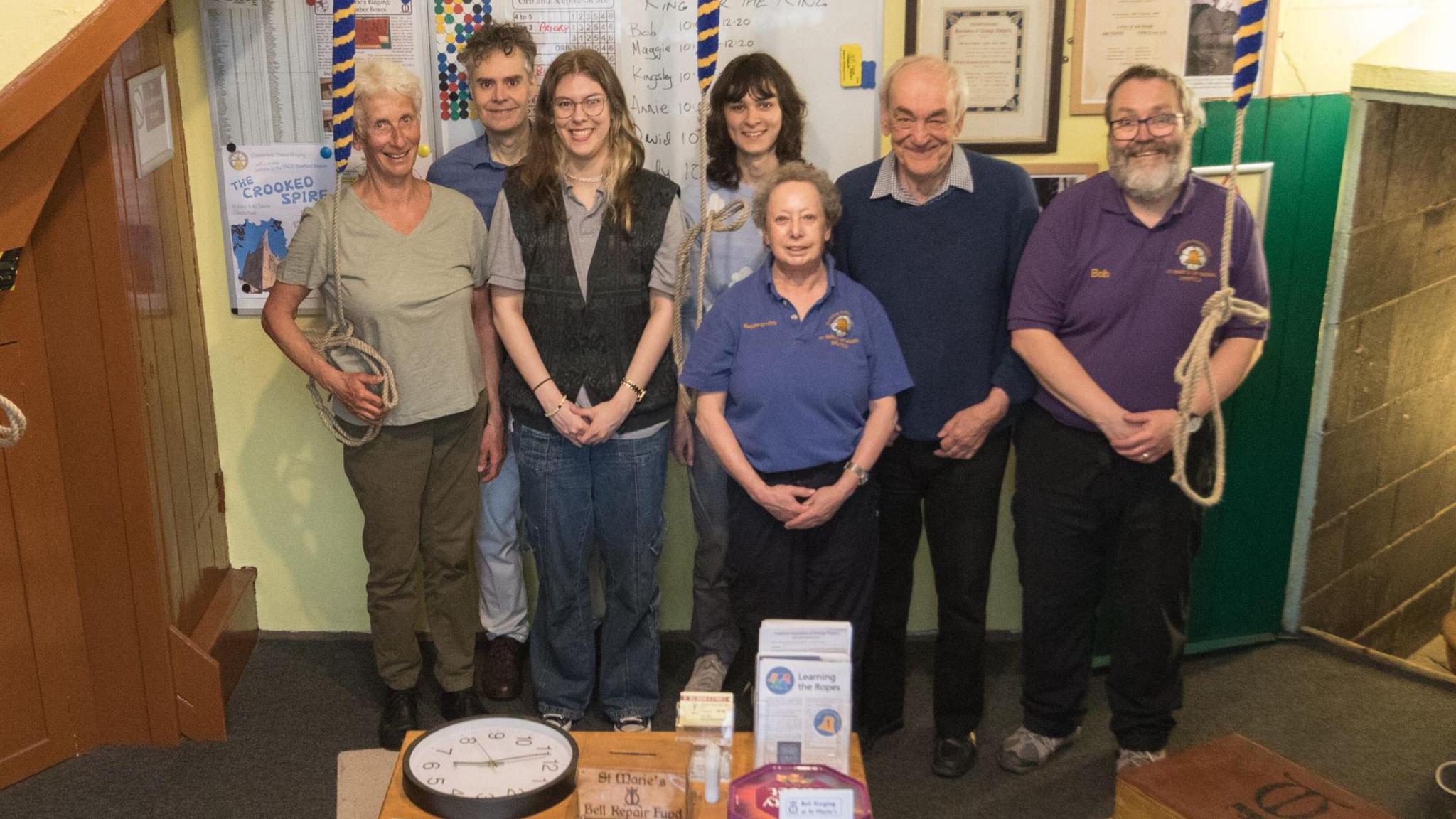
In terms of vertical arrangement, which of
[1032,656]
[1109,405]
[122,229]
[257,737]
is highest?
[122,229]

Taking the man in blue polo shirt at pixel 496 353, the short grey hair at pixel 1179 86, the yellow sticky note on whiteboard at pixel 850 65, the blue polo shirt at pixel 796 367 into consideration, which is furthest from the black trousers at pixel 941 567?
the yellow sticky note on whiteboard at pixel 850 65

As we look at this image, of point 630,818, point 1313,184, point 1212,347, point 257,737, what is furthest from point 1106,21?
point 257,737

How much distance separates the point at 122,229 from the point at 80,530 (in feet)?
2.40

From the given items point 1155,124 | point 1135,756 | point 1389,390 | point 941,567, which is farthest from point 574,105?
point 1389,390

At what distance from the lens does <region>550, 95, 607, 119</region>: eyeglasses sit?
297cm

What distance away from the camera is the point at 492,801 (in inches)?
84.9

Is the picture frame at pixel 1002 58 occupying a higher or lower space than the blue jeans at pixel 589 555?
higher

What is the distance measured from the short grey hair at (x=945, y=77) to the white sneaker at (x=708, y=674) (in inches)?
59.4

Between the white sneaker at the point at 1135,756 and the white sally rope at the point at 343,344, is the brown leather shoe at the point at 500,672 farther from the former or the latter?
→ the white sneaker at the point at 1135,756

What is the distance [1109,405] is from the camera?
2910mm

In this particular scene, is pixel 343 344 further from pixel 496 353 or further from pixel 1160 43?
pixel 1160 43

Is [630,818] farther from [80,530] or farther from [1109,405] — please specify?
[80,530]

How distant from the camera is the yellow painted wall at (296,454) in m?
3.59

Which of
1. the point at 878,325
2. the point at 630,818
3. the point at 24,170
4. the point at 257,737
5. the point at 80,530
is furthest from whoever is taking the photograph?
the point at 257,737
